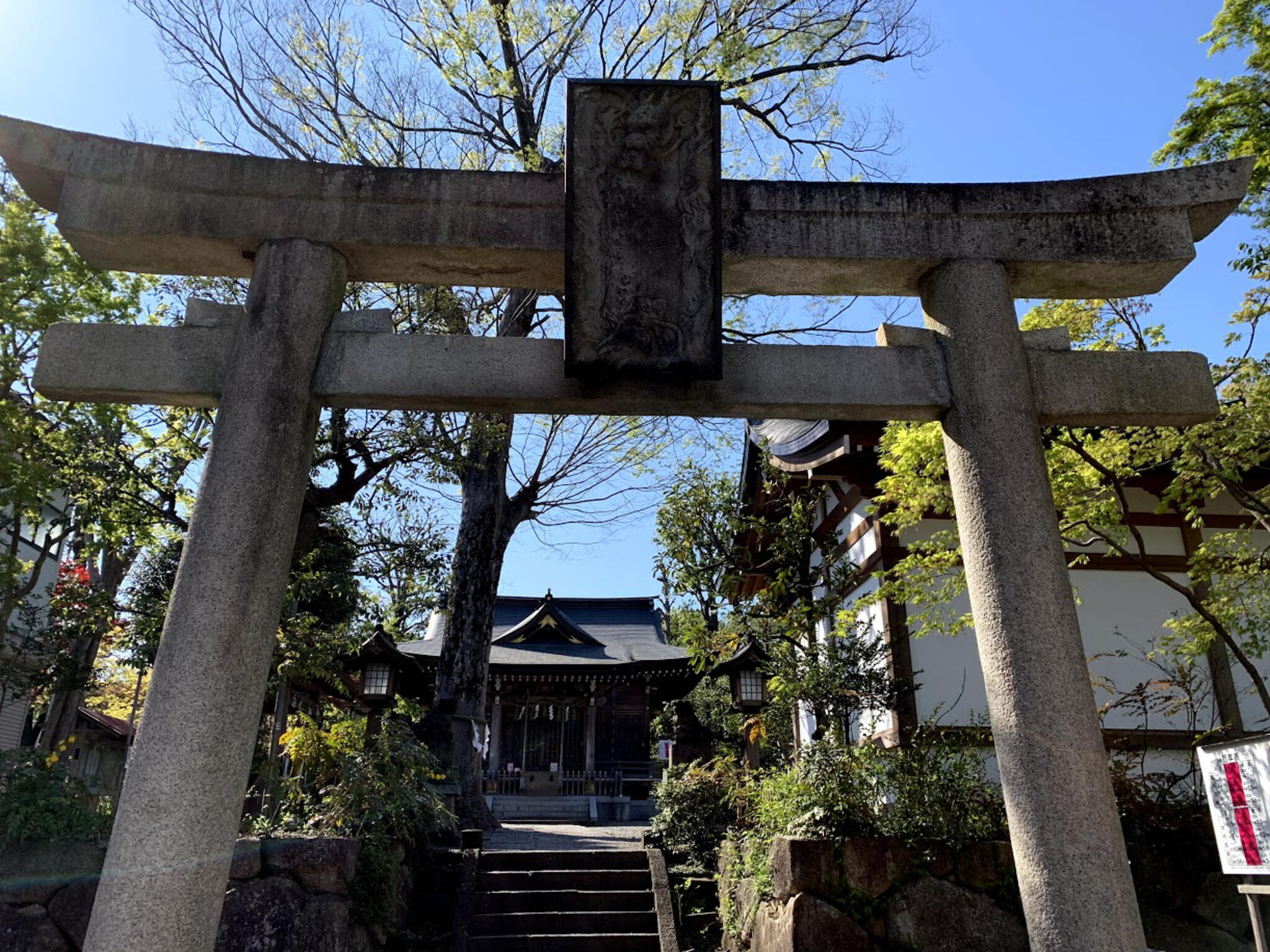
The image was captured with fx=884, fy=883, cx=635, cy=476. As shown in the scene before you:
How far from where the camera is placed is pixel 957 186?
5.00 metres

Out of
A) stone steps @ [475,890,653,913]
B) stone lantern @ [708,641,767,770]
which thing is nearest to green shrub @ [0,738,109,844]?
stone steps @ [475,890,653,913]

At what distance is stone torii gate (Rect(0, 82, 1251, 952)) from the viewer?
13.2ft

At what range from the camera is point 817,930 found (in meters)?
6.51

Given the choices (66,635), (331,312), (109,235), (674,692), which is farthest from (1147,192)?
(674,692)

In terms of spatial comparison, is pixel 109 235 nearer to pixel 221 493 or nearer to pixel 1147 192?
pixel 221 493

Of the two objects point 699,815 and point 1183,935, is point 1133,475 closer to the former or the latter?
point 1183,935

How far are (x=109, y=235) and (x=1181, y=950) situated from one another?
9.25 metres

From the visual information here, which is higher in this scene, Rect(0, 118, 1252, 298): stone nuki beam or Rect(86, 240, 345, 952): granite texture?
Rect(0, 118, 1252, 298): stone nuki beam

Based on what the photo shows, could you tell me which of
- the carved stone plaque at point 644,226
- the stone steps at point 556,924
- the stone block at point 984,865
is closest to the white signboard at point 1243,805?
the stone block at point 984,865

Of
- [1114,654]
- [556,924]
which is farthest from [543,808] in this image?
[1114,654]

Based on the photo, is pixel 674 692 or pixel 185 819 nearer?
pixel 185 819

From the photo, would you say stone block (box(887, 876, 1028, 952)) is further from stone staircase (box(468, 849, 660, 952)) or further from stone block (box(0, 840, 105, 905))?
stone block (box(0, 840, 105, 905))

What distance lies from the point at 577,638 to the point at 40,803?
18.5 m

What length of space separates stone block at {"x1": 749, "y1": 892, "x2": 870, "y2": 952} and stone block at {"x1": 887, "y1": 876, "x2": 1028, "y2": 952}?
11.1 inches
